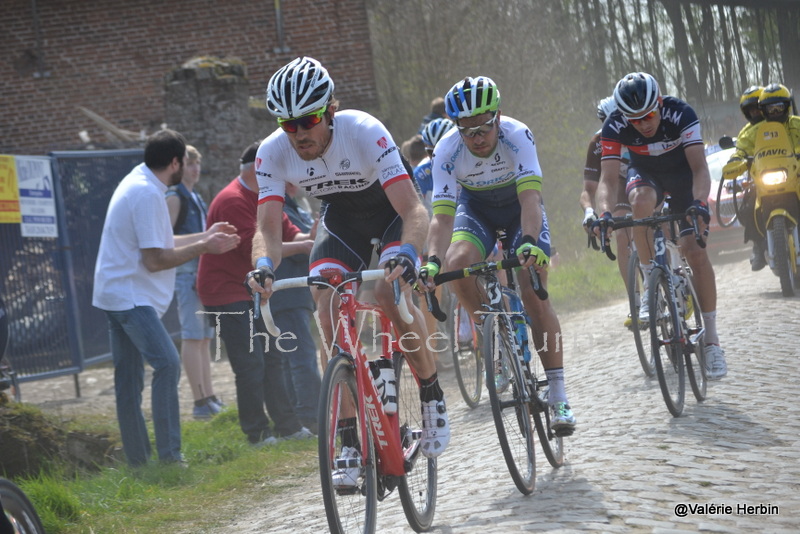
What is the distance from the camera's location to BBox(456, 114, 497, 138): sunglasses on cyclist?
6.50 m

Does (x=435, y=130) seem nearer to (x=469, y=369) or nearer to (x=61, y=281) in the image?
(x=469, y=369)

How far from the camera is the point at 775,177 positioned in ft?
41.7

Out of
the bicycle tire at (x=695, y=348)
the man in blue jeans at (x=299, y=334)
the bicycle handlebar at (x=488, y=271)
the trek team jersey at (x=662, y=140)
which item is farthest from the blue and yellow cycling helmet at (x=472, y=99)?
the man in blue jeans at (x=299, y=334)

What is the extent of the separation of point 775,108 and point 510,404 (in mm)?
8060

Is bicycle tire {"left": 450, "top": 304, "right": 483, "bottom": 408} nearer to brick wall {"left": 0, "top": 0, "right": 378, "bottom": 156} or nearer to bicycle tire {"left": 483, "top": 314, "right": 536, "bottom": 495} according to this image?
bicycle tire {"left": 483, "top": 314, "right": 536, "bottom": 495}

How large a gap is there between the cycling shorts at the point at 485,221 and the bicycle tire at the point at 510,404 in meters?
0.94

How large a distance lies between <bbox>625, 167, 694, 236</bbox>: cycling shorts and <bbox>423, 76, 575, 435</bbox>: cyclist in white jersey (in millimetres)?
2033

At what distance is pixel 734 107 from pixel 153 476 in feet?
38.8

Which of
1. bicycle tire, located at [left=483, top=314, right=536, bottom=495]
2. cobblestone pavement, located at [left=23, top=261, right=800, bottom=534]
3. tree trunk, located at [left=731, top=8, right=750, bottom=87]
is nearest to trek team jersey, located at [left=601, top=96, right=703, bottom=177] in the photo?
cobblestone pavement, located at [left=23, top=261, right=800, bottom=534]

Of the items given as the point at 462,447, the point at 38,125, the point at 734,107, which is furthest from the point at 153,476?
the point at 38,125

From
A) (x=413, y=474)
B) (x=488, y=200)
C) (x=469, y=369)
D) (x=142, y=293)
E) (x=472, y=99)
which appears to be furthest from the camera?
(x=469, y=369)

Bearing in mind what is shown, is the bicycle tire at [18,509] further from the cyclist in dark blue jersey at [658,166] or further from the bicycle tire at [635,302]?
the bicycle tire at [635,302]

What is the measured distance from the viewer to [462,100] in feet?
21.1

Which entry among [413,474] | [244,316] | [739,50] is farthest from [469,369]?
[739,50]
